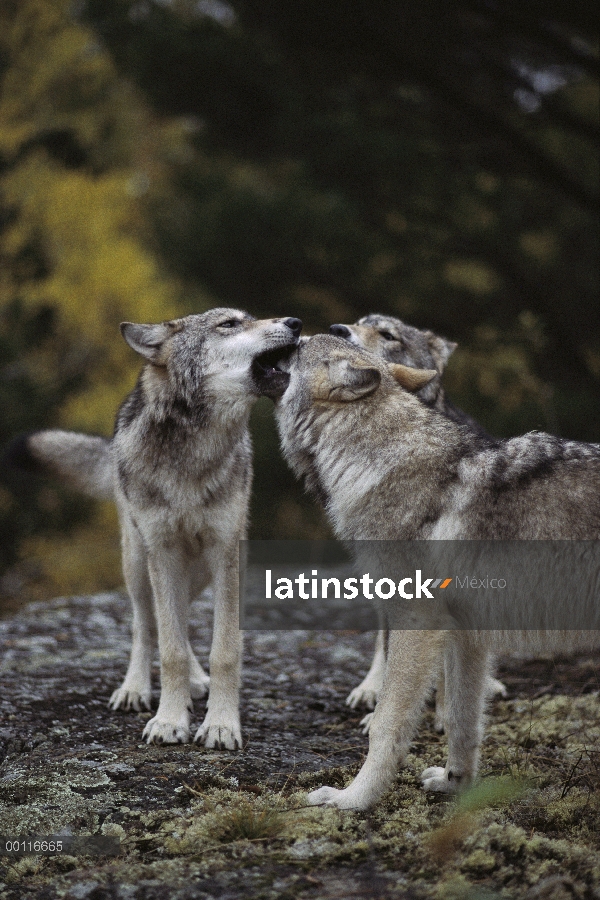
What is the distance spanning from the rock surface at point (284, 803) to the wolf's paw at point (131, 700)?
0.08 meters

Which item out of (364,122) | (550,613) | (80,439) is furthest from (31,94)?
(550,613)

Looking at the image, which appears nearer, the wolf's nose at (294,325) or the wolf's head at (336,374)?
the wolf's head at (336,374)

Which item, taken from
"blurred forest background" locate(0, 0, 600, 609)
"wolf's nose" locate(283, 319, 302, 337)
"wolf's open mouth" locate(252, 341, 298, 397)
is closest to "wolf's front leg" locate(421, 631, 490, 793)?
"wolf's open mouth" locate(252, 341, 298, 397)

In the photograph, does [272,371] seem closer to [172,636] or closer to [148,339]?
[148,339]

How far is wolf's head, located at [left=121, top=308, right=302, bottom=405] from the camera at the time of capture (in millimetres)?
3857

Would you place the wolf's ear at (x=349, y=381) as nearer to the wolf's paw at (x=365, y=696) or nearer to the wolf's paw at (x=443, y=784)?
the wolf's paw at (x=443, y=784)

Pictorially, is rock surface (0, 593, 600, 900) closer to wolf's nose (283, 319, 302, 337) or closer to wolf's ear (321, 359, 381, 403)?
wolf's ear (321, 359, 381, 403)

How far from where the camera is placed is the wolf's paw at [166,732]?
364 cm

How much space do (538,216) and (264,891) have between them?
7671 millimetres

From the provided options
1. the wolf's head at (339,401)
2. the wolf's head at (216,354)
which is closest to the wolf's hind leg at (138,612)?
the wolf's head at (216,354)

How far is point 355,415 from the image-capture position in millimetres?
3352

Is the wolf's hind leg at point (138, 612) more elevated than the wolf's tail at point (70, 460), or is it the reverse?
the wolf's tail at point (70, 460)

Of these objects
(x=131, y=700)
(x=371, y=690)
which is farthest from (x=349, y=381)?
(x=131, y=700)

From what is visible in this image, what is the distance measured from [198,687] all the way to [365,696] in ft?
2.94
